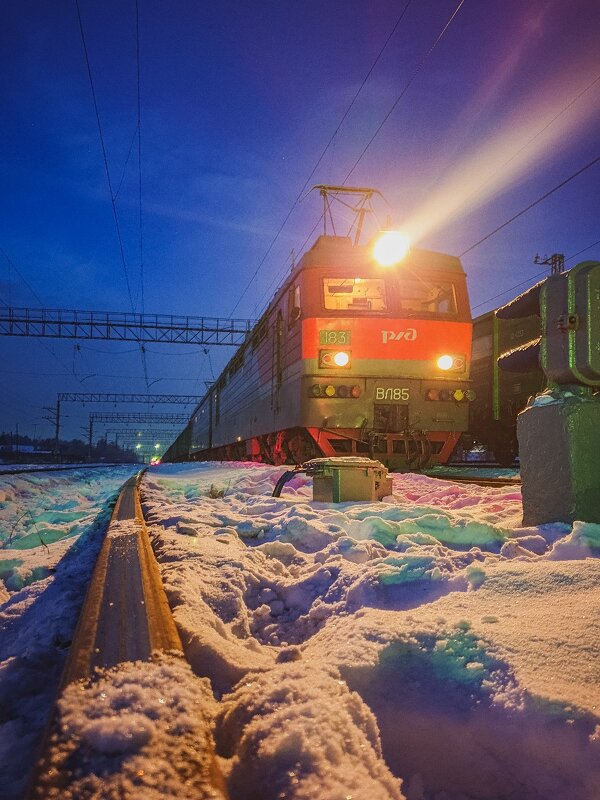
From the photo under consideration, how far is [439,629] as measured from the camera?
1.43m

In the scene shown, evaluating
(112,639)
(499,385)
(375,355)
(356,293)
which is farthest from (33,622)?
(499,385)

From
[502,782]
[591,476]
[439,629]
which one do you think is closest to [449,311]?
[591,476]

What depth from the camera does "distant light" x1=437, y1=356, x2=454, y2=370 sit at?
699 cm

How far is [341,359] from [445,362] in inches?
64.1

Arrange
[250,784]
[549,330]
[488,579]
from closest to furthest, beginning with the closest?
1. [250,784]
2. [488,579]
3. [549,330]

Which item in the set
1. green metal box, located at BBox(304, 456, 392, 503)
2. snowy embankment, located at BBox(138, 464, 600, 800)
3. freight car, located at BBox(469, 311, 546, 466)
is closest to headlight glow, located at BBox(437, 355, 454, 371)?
freight car, located at BBox(469, 311, 546, 466)

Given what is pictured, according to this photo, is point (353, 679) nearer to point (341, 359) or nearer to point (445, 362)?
point (341, 359)

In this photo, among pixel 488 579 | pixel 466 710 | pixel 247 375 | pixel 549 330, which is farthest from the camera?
pixel 247 375

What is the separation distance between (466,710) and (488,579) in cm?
83

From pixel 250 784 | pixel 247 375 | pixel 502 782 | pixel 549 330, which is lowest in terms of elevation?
pixel 502 782

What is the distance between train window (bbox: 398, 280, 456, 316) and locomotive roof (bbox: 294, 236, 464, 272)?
28cm

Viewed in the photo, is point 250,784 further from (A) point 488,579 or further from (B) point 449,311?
(B) point 449,311

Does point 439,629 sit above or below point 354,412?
below

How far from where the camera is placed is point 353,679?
1.24 meters
